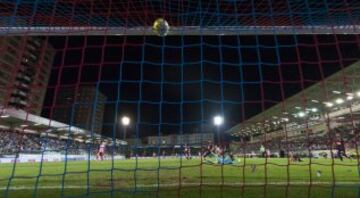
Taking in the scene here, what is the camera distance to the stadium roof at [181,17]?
7.67m

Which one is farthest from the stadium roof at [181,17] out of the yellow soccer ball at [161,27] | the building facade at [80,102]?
the building facade at [80,102]

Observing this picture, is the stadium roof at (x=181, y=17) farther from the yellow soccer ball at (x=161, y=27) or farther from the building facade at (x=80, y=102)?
the building facade at (x=80, y=102)

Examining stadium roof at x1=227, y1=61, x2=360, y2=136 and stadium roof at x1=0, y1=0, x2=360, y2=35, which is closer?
stadium roof at x1=0, y1=0, x2=360, y2=35

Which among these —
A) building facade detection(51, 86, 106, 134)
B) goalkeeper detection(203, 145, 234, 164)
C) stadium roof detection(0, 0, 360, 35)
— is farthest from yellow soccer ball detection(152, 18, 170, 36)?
goalkeeper detection(203, 145, 234, 164)

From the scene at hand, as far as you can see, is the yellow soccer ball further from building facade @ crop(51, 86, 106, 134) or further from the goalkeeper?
the goalkeeper

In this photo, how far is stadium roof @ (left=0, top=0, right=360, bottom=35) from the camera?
767cm

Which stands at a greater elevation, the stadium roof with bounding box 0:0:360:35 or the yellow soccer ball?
the stadium roof with bounding box 0:0:360:35

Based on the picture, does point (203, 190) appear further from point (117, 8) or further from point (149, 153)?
point (149, 153)

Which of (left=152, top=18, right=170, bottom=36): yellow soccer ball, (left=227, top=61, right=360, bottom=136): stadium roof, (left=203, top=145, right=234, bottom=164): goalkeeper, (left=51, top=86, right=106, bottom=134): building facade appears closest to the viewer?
(left=51, top=86, right=106, bottom=134): building facade

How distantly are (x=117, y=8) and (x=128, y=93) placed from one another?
5357 millimetres

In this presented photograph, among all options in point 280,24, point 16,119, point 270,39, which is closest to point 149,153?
point 16,119

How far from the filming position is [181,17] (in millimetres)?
7902

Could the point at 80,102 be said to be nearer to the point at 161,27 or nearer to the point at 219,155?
the point at 161,27

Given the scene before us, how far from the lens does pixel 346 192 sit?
580 centimetres
